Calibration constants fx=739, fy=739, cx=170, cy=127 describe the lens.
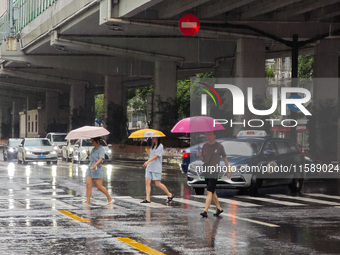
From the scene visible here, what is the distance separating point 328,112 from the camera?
37250mm

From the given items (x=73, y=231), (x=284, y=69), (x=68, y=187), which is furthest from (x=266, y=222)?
(x=284, y=69)

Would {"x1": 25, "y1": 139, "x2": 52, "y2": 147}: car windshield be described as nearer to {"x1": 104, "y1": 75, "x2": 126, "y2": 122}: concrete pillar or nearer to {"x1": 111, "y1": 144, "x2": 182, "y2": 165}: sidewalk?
{"x1": 111, "y1": 144, "x2": 182, "y2": 165}: sidewalk

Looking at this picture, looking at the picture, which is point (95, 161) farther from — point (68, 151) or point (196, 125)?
point (68, 151)

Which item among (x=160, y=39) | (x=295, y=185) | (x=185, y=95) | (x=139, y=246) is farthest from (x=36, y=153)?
(x=185, y=95)

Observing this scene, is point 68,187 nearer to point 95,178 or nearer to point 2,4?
point 95,178

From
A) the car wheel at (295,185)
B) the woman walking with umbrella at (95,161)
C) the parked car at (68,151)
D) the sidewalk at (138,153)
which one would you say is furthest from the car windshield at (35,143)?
the woman walking with umbrella at (95,161)

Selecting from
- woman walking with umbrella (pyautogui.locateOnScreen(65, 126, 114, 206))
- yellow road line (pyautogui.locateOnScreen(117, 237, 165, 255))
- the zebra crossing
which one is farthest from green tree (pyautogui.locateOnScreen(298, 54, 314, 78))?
yellow road line (pyautogui.locateOnScreen(117, 237, 165, 255))

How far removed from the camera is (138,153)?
159 ft

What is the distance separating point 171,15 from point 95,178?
19.8 meters

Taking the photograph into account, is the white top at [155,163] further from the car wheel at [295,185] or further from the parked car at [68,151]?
the parked car at [68,151]

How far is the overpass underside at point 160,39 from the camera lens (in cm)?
3512

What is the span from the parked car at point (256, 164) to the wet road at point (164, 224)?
385mm

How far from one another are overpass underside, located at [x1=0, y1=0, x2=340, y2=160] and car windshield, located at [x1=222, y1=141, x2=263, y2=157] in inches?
477

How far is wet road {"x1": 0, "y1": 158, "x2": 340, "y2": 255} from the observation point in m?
10.3
